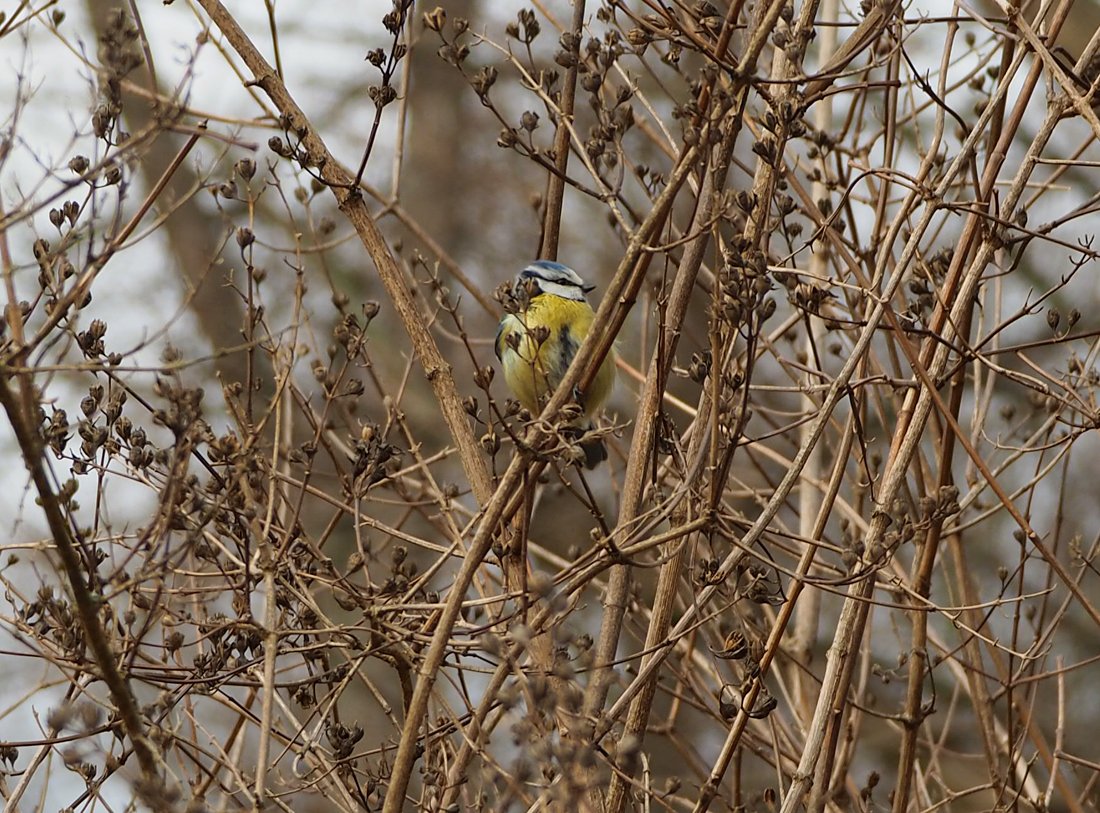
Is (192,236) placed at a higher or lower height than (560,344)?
higher

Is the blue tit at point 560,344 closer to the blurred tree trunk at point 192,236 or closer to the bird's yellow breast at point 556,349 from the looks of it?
the bird's yellow breast at point 556,349

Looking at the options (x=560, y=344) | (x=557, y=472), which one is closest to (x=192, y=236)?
(x=560, y=344)

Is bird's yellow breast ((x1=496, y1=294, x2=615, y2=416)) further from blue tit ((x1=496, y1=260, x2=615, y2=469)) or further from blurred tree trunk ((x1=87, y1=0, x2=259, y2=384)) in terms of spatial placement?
blurred tree trunk ((x1=87, y1=0, x2=259, y2=384))

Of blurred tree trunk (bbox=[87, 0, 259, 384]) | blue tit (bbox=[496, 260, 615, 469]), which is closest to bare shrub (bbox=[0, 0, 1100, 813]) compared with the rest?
blue tit (bbox=[496, 260, 615, 469])

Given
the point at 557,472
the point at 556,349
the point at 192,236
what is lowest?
the point at 557,472

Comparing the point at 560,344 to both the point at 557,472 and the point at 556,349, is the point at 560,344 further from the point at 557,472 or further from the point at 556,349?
the point at 557,472

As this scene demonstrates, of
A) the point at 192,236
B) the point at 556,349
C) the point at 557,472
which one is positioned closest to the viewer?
the point at 557,472

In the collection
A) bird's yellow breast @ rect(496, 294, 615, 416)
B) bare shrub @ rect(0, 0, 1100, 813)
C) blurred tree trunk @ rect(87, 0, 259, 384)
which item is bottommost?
bare shrub @ rect(0, 0, 1100, 813)

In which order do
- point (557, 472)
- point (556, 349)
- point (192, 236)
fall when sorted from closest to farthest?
point (557, 472)
point (556, 349)
point (192, 236)

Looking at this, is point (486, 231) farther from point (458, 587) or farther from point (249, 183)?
point (458, 587)

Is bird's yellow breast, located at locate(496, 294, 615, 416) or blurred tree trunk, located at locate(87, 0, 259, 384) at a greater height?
blurred tree trunk, located at locate(87, 0, 259, 384)

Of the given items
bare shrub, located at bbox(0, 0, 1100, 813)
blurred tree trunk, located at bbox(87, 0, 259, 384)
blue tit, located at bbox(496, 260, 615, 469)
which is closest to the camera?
bare shrub, located at bbox(0, 0, 1100, 813)

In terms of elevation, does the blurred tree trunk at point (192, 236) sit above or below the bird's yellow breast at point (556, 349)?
above

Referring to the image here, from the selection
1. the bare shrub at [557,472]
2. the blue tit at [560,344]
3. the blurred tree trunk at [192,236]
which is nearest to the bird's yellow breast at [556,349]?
the blue tit at [560,344]
